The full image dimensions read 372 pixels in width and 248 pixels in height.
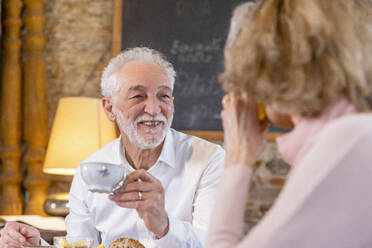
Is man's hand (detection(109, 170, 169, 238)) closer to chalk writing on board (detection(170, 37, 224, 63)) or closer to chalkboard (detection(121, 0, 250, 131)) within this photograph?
chalkboard (detection(121, 0, 250, 131))

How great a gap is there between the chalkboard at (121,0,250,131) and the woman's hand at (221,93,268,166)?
2694mm

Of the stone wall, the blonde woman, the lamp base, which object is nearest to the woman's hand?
the blonde woman

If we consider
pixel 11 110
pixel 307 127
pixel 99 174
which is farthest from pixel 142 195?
pixel 11 110

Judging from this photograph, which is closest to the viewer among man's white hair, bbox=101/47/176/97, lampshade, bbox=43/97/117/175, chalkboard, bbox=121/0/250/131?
man's white hair, bbox=101/47/176/97

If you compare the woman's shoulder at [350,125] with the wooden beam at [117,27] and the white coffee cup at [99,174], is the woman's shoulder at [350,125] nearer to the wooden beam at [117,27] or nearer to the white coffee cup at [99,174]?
the white coffee cup at [99,174]

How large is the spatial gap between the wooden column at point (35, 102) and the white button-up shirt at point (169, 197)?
1.79m

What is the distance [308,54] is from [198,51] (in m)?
2.97

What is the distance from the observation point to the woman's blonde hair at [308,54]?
82cm

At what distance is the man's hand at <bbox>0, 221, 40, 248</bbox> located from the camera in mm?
1732

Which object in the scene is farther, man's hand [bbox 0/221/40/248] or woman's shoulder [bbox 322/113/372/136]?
man's hand [bbox 0/221/40/248]

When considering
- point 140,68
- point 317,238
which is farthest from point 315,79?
point 140,68

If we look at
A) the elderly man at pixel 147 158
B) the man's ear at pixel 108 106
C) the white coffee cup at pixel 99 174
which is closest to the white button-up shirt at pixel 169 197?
the elderly man at pixel 147 158

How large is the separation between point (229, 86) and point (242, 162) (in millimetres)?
135

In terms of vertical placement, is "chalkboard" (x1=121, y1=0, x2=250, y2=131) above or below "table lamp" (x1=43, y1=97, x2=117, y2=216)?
above
